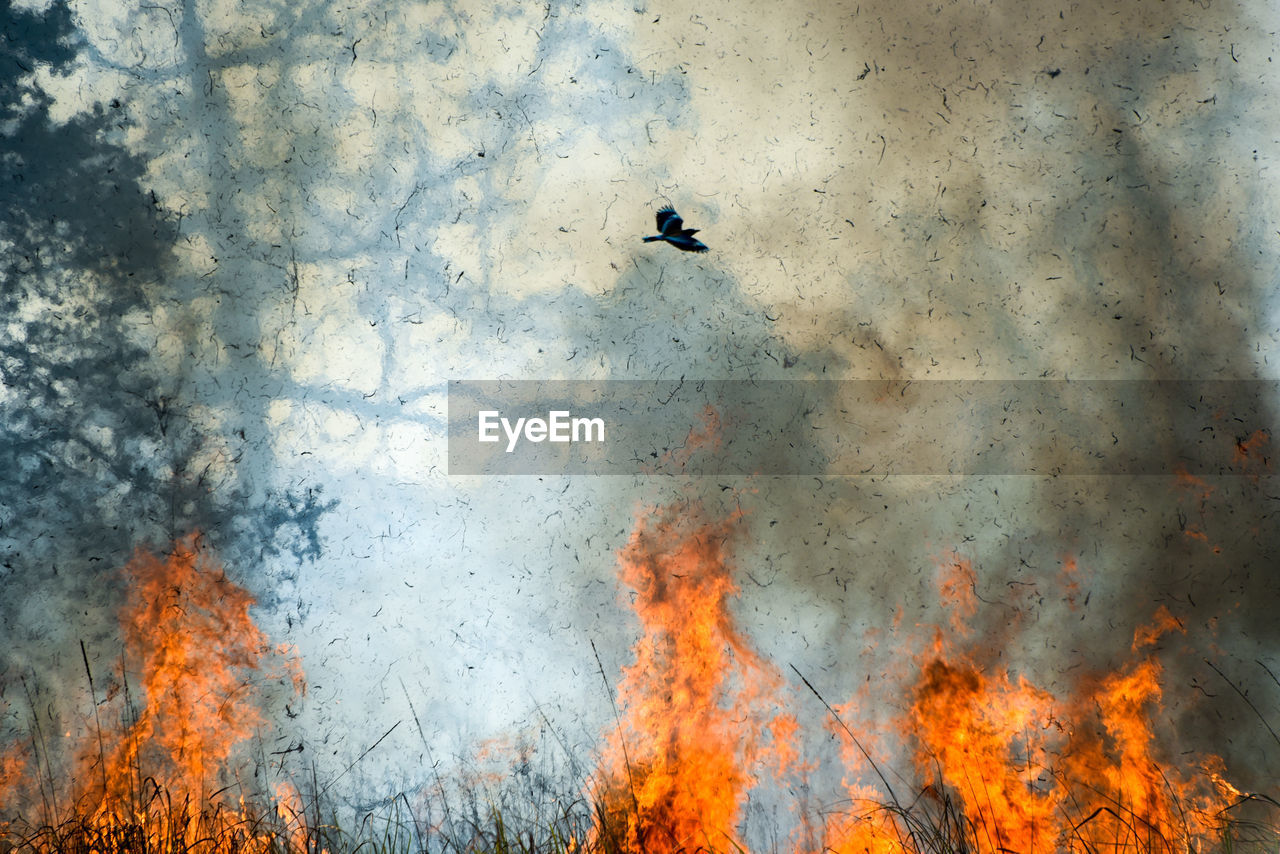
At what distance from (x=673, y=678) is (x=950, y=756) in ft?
2.96

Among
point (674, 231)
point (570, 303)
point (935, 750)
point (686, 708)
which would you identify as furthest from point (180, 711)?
point (935, 750)

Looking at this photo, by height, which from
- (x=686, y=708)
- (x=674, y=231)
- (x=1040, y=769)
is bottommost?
(x=1040, y=769)

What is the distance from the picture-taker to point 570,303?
2371 mm

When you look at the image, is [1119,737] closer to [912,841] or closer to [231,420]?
[912,841]

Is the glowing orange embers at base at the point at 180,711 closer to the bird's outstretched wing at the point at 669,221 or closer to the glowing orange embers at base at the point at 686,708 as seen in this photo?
the glowing orange embers at base at the point at 686,708

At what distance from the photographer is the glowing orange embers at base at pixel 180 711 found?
2273 millimetres

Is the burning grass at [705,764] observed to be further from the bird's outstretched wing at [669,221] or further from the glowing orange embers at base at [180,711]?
the bird's outstretched wing at [669,221]

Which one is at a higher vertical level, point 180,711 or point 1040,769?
point 180,711

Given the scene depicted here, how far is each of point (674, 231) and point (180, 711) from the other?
7.19 ft

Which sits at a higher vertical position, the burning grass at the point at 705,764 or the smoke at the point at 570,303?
the smoke at the point at 570,303

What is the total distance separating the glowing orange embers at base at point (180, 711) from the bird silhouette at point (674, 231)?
5.80 ft

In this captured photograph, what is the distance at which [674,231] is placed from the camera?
93.3 inches

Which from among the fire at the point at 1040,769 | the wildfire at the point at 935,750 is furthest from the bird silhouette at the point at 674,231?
the fire at the point at 1040,769

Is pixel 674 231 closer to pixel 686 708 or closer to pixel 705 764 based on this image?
pixel 686 708
